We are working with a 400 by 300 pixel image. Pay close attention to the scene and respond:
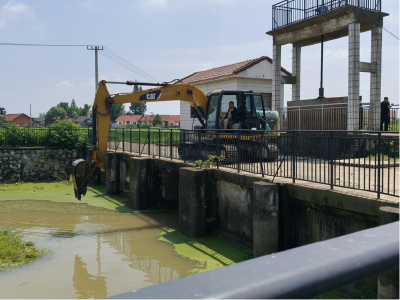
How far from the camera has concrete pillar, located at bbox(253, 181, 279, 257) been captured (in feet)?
25.4

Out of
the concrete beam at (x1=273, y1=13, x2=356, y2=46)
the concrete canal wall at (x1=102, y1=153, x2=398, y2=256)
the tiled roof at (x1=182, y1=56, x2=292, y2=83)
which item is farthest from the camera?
the tiled roof at (x1=182, y1=56, x2=292, y2=83)

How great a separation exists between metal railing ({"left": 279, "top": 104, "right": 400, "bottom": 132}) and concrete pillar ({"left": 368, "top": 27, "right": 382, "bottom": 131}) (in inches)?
8.4

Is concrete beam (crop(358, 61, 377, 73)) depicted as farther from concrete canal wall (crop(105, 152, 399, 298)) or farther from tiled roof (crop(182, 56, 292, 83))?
tiled roof (crop(182, 56, 292, 83))

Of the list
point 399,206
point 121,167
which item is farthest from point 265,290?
point 121,167

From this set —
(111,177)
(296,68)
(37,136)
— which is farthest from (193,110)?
(37,136)

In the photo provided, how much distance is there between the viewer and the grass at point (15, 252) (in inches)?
332

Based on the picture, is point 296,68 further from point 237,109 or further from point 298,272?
point 298,272

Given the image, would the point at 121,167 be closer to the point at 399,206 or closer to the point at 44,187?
the point at 44,187

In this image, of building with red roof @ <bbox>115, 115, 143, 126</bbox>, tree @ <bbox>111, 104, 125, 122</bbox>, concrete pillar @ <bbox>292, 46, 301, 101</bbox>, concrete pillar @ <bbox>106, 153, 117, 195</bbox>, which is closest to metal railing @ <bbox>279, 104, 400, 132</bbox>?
concrete pillar @ <bbox>292, 46, 301, 101</bbox>

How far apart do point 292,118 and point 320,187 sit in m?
10.8

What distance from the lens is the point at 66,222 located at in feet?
40.4

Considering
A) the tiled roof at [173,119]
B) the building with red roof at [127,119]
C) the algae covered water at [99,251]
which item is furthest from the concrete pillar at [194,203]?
the building with red roof at [127,119]

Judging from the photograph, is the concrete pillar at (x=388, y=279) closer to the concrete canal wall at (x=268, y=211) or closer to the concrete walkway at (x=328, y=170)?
the concrete canal wall at (x=268, y=211)

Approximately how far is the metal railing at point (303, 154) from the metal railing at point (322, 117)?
3281mm
